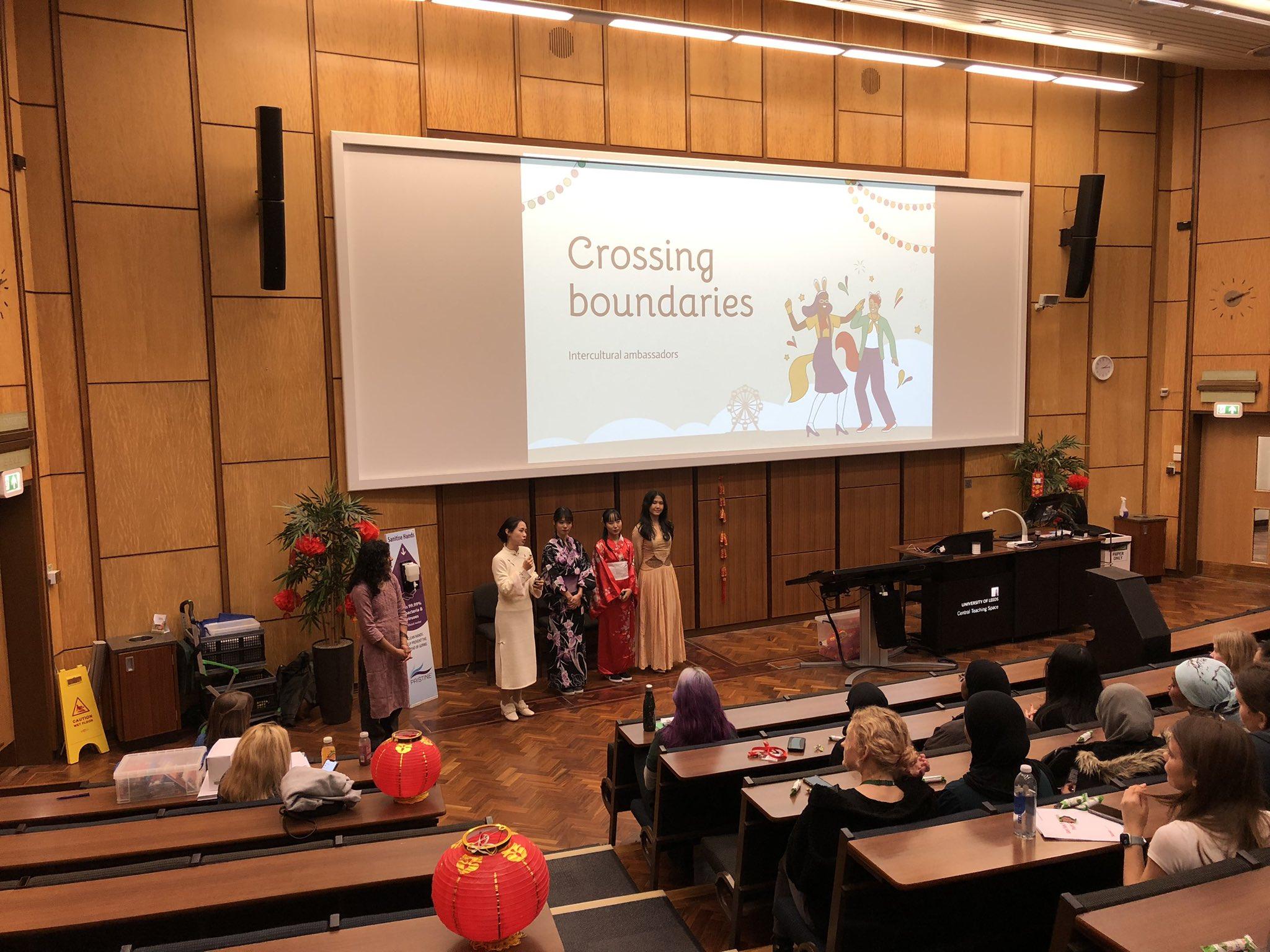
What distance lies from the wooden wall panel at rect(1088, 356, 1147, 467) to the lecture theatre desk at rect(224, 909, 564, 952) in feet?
30.1

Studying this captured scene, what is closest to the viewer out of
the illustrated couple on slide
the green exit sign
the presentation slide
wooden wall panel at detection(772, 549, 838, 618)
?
the green exit sign

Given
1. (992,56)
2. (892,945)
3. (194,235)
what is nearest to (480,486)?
(194,235)

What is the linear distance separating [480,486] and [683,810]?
397 centimetres

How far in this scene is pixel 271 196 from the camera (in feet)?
20.1

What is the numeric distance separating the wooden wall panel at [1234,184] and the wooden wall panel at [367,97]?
7660 mm

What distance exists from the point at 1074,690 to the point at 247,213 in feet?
18.9

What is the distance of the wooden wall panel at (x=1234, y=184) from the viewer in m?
9.49

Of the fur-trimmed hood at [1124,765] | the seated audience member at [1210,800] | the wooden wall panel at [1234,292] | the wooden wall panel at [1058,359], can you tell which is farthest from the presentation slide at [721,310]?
the seated audience member at [1210,800]

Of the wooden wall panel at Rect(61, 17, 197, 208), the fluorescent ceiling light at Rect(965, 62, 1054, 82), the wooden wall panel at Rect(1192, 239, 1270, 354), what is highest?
the fluorescent ceiling light at Rect(965, 62, 1054, 82)

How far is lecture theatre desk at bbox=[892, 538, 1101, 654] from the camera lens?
25.3 ft

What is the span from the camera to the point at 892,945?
285 centimetres

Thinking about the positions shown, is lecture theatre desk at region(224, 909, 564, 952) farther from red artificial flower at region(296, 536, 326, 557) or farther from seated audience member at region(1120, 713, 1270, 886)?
red artificial flower at region(296, 536, 326, 557)

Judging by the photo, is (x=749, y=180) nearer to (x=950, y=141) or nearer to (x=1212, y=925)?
(x=950, y=141)

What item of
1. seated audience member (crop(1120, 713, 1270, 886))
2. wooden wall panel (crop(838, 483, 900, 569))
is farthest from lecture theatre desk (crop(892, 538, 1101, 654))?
seated audience member (crop(1120, 713, 1270, 886))
